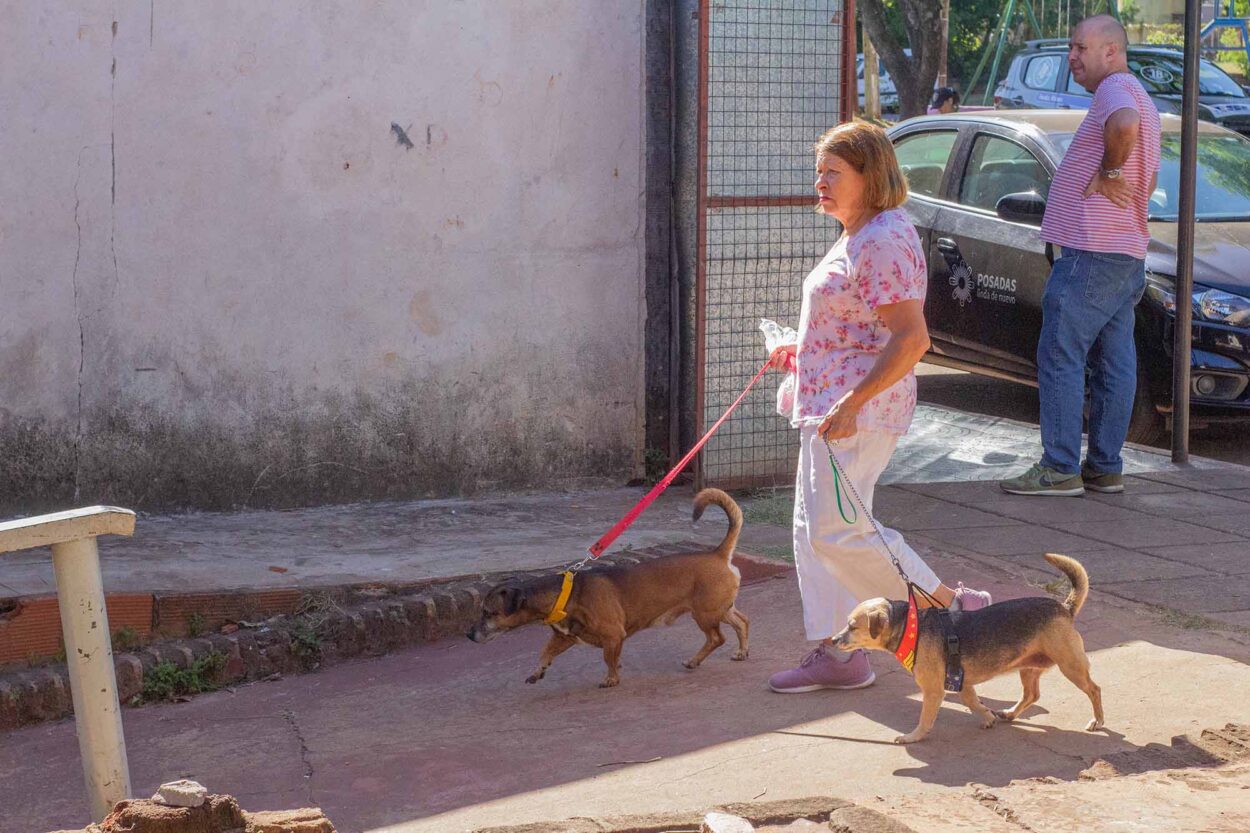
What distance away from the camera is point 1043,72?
20109 millimetres

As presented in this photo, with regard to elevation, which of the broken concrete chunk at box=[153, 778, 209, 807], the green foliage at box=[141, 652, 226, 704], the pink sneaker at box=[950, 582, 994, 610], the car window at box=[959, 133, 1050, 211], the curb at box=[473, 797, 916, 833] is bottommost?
the green foliage at box=[141, 652, 226, 704]

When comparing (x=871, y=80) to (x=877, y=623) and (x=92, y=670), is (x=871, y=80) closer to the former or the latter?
(x=877, y=623)

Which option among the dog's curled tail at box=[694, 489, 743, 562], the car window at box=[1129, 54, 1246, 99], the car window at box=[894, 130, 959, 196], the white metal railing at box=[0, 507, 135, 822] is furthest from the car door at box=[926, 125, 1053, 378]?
the car window at box=[1129, 54, 1246, 99]

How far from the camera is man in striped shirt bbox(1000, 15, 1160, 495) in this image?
7199mm

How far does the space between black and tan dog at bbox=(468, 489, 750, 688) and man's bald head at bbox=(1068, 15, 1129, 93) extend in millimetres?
3401

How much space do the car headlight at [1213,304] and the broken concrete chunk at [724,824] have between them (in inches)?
225

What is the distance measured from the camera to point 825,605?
15.4 feet

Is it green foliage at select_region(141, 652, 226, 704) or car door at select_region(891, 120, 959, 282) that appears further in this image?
car door at select_region(891, 120, 959, 282)

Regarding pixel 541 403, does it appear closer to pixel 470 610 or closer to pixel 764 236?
pixel 764 236

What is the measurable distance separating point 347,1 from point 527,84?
0.91 metres

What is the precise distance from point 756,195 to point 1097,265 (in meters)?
1.65

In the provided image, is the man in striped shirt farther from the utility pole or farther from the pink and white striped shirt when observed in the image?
the utility pole

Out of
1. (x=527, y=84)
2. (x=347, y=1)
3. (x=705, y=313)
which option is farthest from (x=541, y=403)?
(x=347, y=1)

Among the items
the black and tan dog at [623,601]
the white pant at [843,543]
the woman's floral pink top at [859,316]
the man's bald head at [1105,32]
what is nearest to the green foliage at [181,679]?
the black and tan dog at [623,601]
